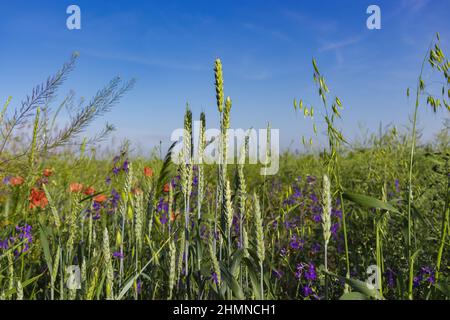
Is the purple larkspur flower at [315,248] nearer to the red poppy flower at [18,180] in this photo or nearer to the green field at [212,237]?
the green field at [212,237]

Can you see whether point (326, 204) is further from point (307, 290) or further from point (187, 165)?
point (307, 290)

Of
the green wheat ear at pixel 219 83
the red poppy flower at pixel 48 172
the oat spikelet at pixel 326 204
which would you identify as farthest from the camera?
the red poppy flower at pixel 48 172

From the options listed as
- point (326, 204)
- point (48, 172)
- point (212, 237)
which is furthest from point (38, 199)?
point (326, 204)

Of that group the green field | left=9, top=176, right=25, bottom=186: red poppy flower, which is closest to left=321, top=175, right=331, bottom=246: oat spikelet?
the green field

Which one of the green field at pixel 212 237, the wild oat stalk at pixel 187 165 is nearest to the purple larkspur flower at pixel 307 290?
the green field at pixel 212 237

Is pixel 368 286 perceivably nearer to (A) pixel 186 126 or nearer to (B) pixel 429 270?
(A) pixel 186 126

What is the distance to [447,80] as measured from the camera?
1337mm

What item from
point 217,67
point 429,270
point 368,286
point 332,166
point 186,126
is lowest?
point 429,270

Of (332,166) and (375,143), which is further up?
(375,143)

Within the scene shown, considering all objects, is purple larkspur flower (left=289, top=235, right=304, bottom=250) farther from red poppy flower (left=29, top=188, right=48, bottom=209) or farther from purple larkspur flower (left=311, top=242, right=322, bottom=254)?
red poppy flower (left=29, top=188, right=48, bottom=209)

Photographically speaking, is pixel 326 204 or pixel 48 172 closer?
pixel 326 204
